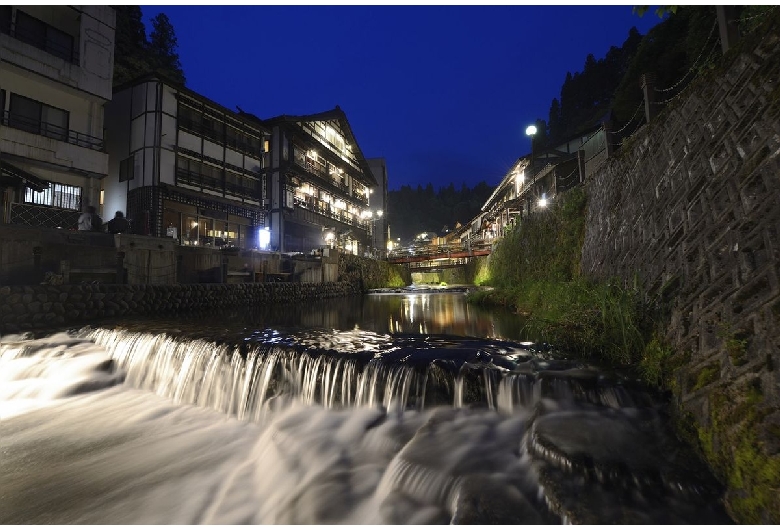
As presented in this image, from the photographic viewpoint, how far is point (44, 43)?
59.3 ft

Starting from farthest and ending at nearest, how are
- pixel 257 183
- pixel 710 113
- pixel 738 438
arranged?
pixel 257 183 < pixel 710 113 < pixel 738 438

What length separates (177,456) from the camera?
4816 millimetres

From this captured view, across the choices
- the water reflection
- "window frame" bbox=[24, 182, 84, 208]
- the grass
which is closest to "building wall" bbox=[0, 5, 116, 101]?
"window frame" bbox=[24, 182, 84, 208]

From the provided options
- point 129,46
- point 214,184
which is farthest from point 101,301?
point 129,46

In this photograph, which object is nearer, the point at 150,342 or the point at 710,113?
the point at 710,113

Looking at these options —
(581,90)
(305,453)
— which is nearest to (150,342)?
(305,453)

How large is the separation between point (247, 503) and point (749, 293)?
19.8ft

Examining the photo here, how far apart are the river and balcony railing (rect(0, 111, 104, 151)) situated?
17.1 metres

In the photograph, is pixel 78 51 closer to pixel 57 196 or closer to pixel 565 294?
pixel 57 196

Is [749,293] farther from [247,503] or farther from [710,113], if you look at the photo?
[247,503]

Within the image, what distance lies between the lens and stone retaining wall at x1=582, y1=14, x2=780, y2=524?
2.64 meters

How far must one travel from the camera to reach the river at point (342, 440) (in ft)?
10.0

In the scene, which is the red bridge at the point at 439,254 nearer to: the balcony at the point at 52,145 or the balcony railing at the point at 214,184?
the balcony railing at the point at 214,184

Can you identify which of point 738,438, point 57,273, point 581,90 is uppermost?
point 581,90
